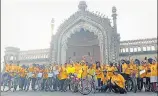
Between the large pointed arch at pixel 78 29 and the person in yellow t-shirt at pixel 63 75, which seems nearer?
the person in yellow t-shirt at pixel 63 75

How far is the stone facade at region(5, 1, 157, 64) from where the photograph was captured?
2427 centimetres

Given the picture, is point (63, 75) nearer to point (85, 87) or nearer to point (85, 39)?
point (85, 87)

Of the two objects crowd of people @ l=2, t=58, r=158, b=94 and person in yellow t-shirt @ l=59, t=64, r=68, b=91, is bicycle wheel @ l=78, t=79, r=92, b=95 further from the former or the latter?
person in yellow t-shirt @ l=59, t=64, r=68, b=91

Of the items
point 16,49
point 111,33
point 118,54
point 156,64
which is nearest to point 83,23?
point 111,33

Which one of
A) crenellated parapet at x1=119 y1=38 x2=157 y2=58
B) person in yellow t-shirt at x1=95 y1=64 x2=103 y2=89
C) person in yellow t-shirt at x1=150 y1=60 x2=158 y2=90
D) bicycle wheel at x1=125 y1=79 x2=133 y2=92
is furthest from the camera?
crenellated parapet at x1=119 y1=38 x2=157 y2=58

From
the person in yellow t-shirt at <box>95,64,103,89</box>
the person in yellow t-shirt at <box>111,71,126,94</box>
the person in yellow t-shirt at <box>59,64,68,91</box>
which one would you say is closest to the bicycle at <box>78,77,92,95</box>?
the person in yellow t-shirt at <box>111,71,126,94</box>

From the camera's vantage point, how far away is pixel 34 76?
1655cm

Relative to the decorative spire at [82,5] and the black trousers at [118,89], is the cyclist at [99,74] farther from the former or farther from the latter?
the decorative spire at [82,5]

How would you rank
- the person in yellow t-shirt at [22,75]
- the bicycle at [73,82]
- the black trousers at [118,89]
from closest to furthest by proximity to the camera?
1. the black trousers at [118,89]
2. the bicycle at [73,82]
3. the person in yellow t-shirt at [22,75]

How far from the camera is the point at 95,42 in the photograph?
2823cm

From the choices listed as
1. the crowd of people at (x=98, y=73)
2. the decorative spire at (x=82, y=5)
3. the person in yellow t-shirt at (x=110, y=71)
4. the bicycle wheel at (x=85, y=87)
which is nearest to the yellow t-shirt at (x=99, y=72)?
the crowd of people at (x=98, y=73)

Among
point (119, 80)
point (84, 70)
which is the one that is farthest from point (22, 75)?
point (119, 80)

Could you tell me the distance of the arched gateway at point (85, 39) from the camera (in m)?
24.5

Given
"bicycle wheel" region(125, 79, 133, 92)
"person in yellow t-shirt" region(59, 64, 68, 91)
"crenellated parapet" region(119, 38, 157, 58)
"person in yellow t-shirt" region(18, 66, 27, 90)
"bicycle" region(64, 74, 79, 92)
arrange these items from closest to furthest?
"bicycle wheel" region(125, 79, 133, 92) → "bicycle" region(64, 74, 79, 92) → "person in yellow t-shirt" region(59, 64, 68, 91) → "person in yellow t-shirt" region(18, 66, 27, 90) → "crenellated parapet" region(119, 38, 157, 58)
